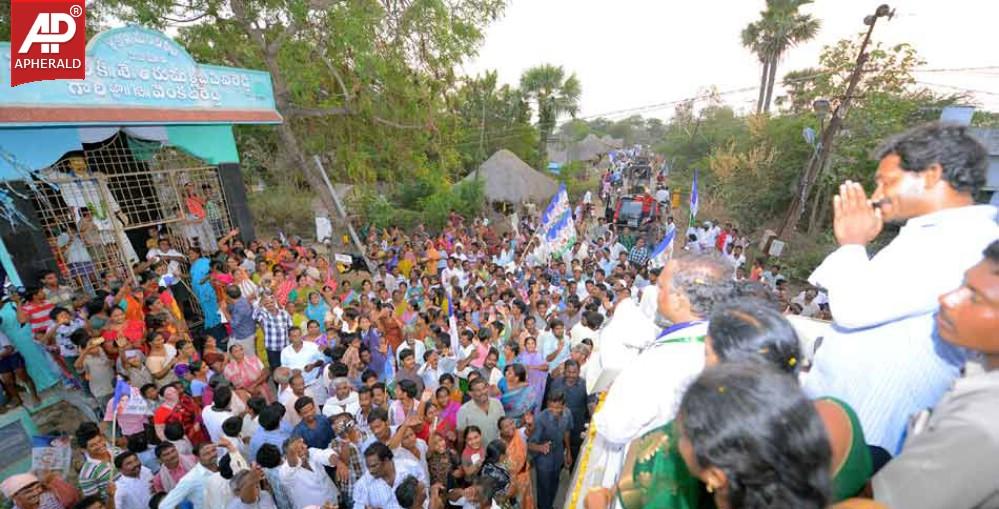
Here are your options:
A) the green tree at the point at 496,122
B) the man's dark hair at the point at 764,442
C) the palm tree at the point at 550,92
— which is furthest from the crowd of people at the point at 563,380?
the palm tree at the point at 550,92

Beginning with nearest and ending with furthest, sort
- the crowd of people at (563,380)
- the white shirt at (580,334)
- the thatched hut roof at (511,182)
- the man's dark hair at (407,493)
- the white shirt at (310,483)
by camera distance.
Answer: the crowd of people at (563,380), the man's dark hair at (407,493), the white shirt at (310,483), the white shirt at (580,334), the thatched hut roof at (511,182)

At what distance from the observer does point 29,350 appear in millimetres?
5715

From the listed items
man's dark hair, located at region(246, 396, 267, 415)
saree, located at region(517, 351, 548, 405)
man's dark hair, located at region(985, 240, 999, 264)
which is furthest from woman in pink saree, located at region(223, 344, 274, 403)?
man's dark hair, located at region(985, 240, 999, 264)

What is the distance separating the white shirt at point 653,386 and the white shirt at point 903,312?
0.51m

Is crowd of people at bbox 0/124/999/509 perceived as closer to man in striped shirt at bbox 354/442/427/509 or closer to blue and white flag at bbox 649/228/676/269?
man in striped shirt at bbox 354/442/427/509

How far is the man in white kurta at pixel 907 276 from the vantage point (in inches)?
56.8

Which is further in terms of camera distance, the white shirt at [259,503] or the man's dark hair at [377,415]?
the man's dark hair at [377,415]

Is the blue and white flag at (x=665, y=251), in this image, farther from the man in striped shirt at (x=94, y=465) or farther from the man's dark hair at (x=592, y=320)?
the man in striped shirt at (x=94, y=465)

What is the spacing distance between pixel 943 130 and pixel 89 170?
10.7 meters

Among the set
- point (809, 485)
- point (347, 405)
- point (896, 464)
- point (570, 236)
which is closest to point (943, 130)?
point (896, 464)

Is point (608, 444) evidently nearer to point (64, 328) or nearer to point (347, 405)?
point (347, 405)

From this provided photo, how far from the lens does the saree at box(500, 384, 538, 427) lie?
14.6ft

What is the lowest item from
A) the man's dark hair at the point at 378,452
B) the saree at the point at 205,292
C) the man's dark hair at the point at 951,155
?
the man's dark hair at the point at 378,452

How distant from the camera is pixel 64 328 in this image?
5.25 meters
